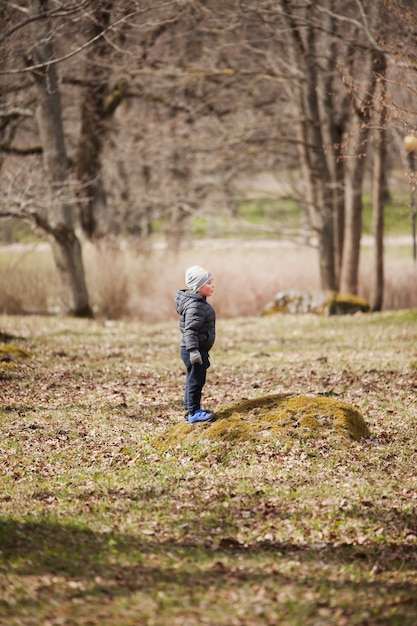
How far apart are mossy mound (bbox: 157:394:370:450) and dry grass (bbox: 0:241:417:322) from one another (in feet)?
36.0

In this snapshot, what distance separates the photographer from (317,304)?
16.4 metres

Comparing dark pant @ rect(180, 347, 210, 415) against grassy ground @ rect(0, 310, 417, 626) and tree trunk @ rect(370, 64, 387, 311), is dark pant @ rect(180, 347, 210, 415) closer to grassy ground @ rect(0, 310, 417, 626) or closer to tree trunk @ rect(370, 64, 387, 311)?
grassy ground @ rect(0, 310, 417, 626)

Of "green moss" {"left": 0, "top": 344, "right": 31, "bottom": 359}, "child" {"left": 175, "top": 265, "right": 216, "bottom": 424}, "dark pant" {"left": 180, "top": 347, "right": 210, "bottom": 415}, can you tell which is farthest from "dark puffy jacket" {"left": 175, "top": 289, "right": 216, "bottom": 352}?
"green moss" {"left": 0, "top": 344, "right": 31, "bottom": 359}

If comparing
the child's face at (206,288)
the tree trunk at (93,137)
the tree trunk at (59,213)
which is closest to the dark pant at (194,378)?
the child's face at (206,288)

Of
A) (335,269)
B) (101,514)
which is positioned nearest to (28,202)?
(335,269)

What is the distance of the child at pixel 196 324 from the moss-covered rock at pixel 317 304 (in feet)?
30.3

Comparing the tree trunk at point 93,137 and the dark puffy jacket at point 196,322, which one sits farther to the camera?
the tree trunk at point 93,137

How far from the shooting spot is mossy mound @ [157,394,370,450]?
6973 millimetres

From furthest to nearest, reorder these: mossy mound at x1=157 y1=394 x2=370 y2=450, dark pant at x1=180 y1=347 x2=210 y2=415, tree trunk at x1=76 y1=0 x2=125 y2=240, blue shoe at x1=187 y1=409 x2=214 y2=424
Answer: tree trunk at x1=76 y1=0 x2=125 y2=240 → blue shoe at x1=187 y1=409 x2=214 y2=424 → dark pant at x1=180 y1=347 x2=210 y2=415 → mossy mound at x1=157 y1=394 x2=370 y2=450

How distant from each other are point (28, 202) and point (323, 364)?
668 cm

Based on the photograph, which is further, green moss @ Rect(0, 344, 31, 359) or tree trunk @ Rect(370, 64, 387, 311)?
tree trunk @ Rect(370, 64, 387, 311)

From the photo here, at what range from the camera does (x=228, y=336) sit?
14008 mm

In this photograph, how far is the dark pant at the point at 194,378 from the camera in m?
7.07

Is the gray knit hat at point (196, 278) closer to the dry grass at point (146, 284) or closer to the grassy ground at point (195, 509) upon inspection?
the grassy ground at point (195, 509)
